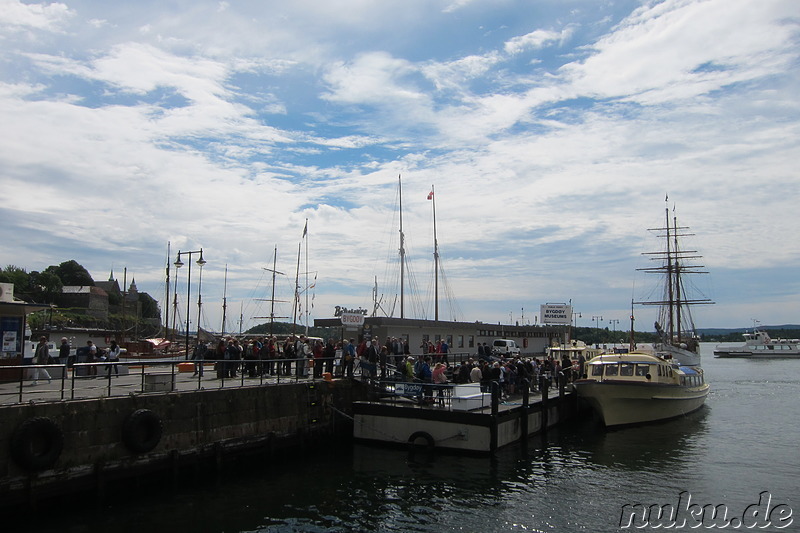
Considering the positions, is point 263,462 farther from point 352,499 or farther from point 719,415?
point 719,415

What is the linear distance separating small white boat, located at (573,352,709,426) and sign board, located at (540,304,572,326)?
24481mm

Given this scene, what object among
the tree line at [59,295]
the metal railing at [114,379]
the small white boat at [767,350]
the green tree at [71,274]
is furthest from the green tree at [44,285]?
the small white boat at [767,350]

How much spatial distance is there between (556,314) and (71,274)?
124914 millimetres

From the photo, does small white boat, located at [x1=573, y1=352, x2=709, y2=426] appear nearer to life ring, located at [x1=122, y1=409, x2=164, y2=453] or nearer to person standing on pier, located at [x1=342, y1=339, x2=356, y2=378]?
person standing on pier, located at [x1=342, y1=339, x2=356, y2=378]

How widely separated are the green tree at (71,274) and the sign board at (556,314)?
12301 cm

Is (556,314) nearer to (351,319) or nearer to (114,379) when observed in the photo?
(351,319)

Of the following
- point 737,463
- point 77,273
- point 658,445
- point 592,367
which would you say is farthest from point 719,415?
point 77,273

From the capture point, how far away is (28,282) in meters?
125

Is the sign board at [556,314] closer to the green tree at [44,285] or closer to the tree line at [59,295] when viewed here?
the tree line at [59,295]

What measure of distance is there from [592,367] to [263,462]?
1720 centimetres

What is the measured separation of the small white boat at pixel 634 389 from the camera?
2845cm

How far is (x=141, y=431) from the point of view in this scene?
54.6 ft

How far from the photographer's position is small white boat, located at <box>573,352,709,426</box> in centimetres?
2845

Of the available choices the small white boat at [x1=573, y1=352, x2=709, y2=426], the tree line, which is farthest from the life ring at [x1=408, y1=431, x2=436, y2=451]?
the tree line
